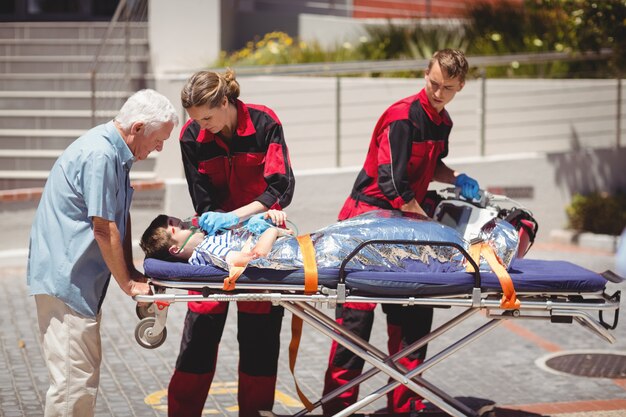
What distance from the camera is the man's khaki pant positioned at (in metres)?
A: 4.63

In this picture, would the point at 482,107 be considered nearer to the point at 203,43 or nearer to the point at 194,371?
the point at 203,43

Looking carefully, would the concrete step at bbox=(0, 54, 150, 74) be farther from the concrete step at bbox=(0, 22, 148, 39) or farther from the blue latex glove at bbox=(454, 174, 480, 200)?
the blue latex glove at bbox=(454, 174, 480, 200)

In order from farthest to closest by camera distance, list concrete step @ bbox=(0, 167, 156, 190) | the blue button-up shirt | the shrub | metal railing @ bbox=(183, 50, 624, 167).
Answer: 1. concrete step @ bbox=(0, 167, 156, 190)
2. metal railing @ bbox=(183, 50, 624, 167)
3. the shrub
4. the blue button-up shirt

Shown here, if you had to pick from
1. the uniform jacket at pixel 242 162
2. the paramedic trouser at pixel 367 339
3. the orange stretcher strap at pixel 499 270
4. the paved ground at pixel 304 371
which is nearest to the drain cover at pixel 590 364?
the paved ground at pixel 304 371

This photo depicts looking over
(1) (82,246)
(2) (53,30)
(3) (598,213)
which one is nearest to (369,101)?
(3) (598,213)

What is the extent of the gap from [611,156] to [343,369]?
7.78m

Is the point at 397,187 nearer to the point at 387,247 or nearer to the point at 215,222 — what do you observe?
the point at 387,247

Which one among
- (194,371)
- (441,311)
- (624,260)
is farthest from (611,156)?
(624,260)

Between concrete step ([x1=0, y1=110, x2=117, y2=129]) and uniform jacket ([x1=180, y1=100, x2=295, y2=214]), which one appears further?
concrete step ([x1=0, y1=110, x2=117, y2=129])

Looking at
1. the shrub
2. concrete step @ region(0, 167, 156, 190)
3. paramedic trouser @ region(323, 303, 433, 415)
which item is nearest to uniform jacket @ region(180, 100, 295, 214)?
paramedic trouser @ region(323, 303, 433, 415)

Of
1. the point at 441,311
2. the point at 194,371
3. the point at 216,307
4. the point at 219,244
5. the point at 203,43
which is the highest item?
the point at 203,43

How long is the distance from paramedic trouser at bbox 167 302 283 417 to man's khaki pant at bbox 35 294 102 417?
703 millimetres

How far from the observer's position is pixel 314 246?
4.87 meters

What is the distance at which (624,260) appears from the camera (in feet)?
10.9
